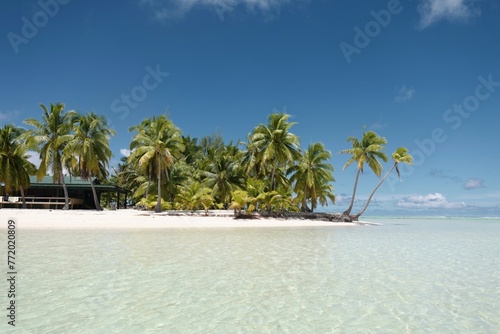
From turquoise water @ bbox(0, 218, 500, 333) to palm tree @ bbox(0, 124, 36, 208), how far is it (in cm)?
2524

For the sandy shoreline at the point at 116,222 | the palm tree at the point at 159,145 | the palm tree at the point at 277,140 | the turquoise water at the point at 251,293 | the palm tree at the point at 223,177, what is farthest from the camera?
the palm tree at the point at 223,177

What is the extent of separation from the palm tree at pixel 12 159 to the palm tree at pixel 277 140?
20491mm

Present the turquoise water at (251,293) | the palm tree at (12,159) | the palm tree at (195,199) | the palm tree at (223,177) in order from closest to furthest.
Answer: the turquoise water at (251,293)
the palm tree at (195,199)
the palm tree at (12,159)
the palm tree at (223,177)

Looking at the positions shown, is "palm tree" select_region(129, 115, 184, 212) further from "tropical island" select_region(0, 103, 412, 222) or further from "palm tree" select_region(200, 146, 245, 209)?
"palm tree" select_region(200, 146, 245, 209)

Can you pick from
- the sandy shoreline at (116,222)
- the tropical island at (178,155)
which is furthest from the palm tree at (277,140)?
the sandy shoreline at (116,222)

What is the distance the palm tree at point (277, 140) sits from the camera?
96.4 feet

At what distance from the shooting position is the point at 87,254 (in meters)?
9.53

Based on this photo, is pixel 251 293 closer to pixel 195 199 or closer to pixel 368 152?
pixel 195 199

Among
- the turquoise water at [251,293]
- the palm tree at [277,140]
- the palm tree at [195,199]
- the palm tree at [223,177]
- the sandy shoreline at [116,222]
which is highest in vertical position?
the palm tree at [277,140]

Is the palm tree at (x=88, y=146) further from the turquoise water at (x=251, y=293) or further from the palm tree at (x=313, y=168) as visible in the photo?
the turquoise water at (x=251, y=293)

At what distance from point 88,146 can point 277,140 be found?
1587cm

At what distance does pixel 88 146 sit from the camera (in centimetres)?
2905

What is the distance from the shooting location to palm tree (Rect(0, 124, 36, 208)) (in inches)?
1206

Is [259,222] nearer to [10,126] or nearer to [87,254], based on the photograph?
[87,254]
